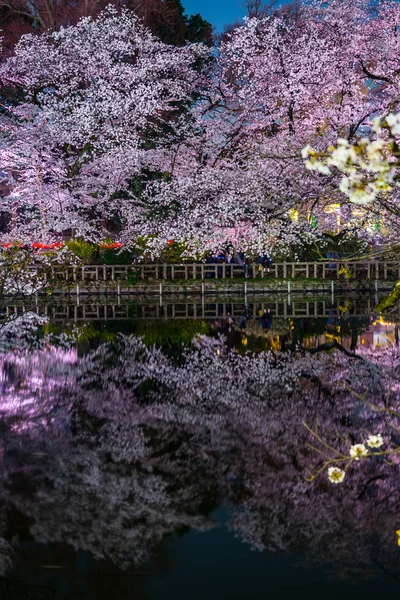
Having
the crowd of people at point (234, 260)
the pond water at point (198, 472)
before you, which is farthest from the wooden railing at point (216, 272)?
the pond water at point (198, 472)

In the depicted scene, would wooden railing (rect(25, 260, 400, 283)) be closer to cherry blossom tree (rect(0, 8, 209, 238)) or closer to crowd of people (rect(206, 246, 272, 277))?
crowd of people (rect(206, 246, 272, 277))

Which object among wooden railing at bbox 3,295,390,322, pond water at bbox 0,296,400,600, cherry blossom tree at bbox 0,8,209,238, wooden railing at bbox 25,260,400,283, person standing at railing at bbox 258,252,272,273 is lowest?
pond water at bbox 0,296,400,600

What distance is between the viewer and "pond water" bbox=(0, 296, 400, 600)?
17.4 ft

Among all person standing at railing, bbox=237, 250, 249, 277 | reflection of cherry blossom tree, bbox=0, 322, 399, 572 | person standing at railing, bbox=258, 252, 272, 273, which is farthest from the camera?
person standing at railing, bbox=237, 250, 249, 277

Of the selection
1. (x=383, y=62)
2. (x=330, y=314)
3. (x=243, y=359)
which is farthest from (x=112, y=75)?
(x=243, y=359)

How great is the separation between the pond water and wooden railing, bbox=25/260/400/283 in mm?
16779

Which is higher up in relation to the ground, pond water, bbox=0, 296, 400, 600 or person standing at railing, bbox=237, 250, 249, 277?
person standing at railing, bbox=237, 250, 249, 277

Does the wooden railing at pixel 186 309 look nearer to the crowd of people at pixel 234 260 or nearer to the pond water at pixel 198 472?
the crowd of people at pixel 234 260

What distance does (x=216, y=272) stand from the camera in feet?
110

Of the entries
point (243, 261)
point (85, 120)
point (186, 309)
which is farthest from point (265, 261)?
point (85, 120)

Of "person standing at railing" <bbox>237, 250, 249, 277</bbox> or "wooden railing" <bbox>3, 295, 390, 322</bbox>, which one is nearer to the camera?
"wooden railing" <bbox>3, 295, 390, 322</bbox>

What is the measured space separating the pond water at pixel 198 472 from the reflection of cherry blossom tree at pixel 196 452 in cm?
2

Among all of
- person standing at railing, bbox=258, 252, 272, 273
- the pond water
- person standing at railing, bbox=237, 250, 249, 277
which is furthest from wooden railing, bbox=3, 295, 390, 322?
the pond water

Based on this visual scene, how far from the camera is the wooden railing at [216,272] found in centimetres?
3322
